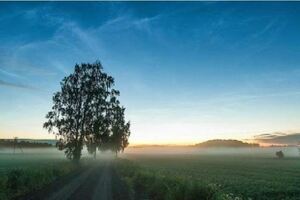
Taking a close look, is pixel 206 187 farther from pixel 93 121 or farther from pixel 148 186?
pixel 93 121

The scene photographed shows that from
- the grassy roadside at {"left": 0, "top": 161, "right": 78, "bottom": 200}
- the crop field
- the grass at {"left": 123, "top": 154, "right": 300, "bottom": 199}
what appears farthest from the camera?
the crop field

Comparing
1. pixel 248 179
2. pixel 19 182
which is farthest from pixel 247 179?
pixel 19 182

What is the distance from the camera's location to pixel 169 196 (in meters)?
22.3

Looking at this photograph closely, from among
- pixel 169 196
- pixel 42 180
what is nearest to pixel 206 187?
pixel 169 196

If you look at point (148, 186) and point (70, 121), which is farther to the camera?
point (70, 121)

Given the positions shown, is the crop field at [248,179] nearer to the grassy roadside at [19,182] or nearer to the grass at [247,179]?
the grass at [247,179]

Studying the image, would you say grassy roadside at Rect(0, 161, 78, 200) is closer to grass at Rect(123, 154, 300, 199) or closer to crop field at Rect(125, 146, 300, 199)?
grass at Rect(123, 154, 300, 199)

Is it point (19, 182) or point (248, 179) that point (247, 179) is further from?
point (19, 182)

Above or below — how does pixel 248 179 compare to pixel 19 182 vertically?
below

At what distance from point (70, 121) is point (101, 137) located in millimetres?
7514

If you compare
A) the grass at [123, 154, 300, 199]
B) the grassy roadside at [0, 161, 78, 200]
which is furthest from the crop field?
the grassy roadside at [0, 161, 78, 200]

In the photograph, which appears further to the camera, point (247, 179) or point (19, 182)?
point (247, 179)

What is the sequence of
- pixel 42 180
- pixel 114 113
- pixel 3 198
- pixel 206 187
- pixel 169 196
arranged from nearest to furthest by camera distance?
pixel 206 187
pixel 169 196
pixel 3 198
pixel 42 180
pixel 114 113

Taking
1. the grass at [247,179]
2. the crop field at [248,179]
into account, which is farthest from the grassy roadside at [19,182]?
the crop field at [248,179]
